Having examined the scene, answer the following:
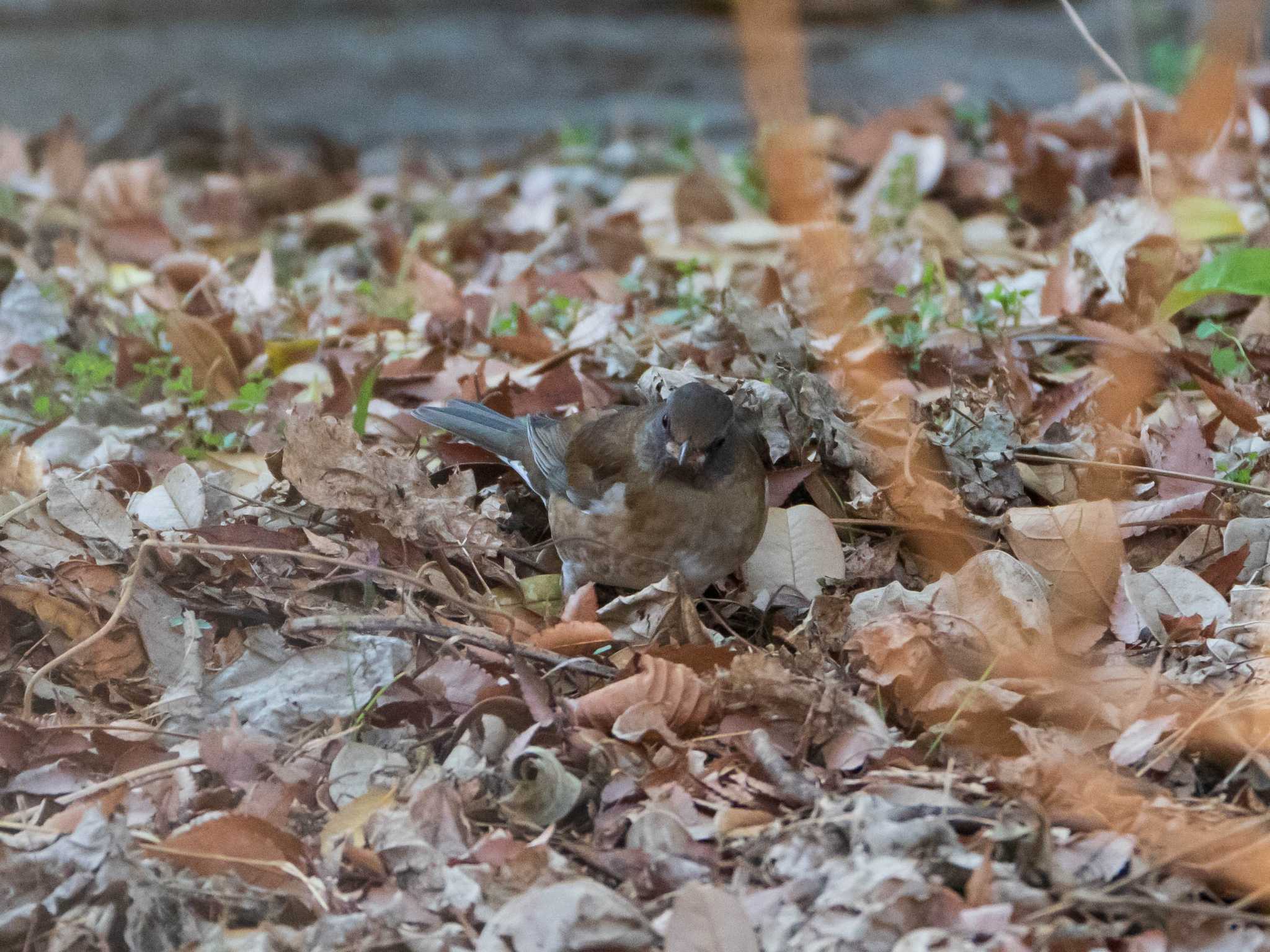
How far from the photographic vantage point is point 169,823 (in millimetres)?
2797

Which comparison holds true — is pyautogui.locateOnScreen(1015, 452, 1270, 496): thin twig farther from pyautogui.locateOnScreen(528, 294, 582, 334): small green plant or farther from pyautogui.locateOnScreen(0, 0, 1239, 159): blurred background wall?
pyautogui.locateOnScreen(0, 0, 1239, 159): blurred background wall

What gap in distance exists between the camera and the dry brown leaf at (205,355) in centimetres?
470

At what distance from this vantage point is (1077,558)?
335cm

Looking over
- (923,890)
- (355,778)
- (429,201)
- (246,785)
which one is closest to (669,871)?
(923,890)

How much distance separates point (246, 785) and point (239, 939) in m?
0.43

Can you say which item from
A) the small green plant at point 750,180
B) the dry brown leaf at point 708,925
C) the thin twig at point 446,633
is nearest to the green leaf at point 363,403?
the thin twig at point 446,633

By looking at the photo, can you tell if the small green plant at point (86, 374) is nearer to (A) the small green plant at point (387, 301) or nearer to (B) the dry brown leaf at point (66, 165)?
(A) the small green plant at point (387, 301)

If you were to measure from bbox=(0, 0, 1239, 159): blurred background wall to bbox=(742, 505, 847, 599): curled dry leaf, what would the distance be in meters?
5.30

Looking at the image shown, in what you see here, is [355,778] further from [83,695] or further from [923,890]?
[923,890]

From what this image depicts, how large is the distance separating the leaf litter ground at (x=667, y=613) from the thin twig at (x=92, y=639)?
0.05 ft

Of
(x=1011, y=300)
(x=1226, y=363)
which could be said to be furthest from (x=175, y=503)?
(x=1226, y=363)

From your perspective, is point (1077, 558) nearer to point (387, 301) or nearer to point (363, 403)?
point (363, 403)

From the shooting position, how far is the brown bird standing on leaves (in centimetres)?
353

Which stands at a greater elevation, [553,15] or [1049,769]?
[553,15]
